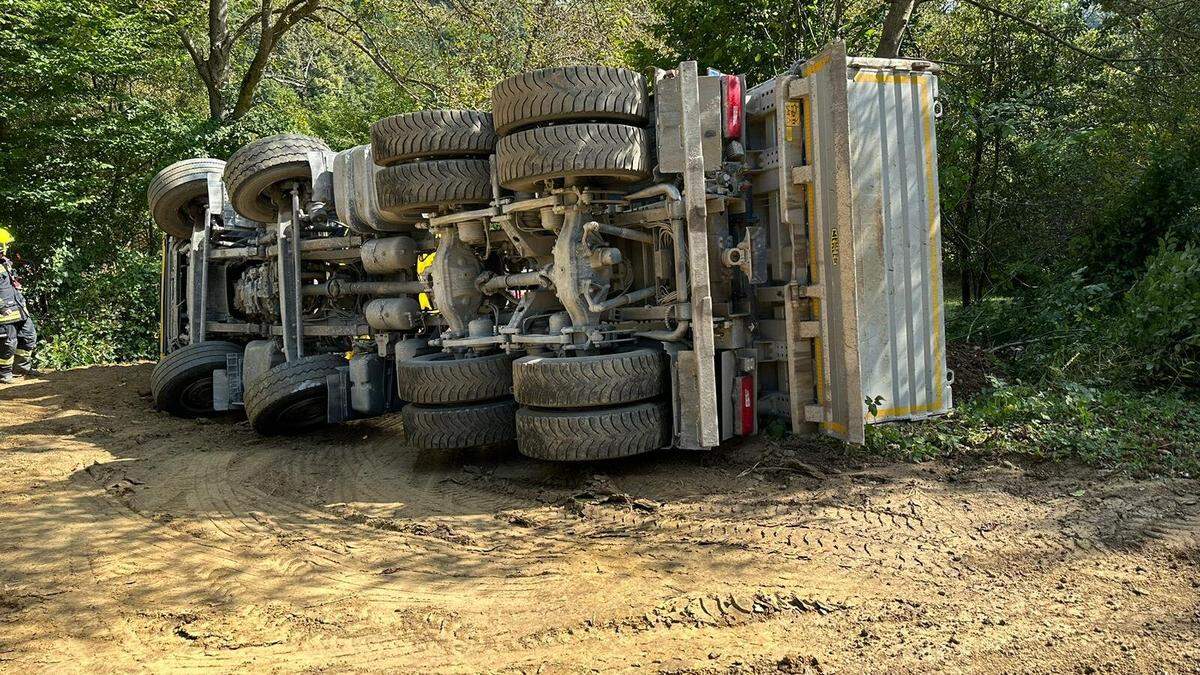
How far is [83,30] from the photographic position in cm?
1433

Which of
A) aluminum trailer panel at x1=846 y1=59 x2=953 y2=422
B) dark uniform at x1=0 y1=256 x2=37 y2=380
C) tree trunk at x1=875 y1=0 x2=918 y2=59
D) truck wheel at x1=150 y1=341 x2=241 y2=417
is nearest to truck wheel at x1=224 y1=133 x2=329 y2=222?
truck wheel at x1=150 y1=341 x2=241 y2=417

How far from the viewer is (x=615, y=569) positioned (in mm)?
3908

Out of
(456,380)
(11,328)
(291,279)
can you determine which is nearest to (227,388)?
(291,279)

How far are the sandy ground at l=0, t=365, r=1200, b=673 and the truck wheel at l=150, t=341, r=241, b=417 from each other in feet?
9.18

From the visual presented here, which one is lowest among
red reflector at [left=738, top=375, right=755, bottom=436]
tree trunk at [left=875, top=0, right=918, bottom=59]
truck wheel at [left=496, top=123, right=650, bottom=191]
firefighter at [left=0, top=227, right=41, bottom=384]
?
red reflector at [left=738, top=375, right=755, bottom=436]

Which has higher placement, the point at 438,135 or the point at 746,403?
the point at 438,135

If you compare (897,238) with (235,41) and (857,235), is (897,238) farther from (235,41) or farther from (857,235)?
(235,41)

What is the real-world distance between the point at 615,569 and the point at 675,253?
217 centimetres

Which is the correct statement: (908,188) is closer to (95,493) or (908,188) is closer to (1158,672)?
(1158,672)

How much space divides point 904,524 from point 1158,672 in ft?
4.89

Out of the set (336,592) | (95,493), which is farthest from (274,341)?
(336,592)

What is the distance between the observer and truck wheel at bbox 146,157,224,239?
388 inches

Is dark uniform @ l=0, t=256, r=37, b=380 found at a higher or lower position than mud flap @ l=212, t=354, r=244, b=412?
higher

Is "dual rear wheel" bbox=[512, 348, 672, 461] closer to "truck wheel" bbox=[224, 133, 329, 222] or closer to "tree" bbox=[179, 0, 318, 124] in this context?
"truck wheel" bbox=[224, 133, 329, 222]
